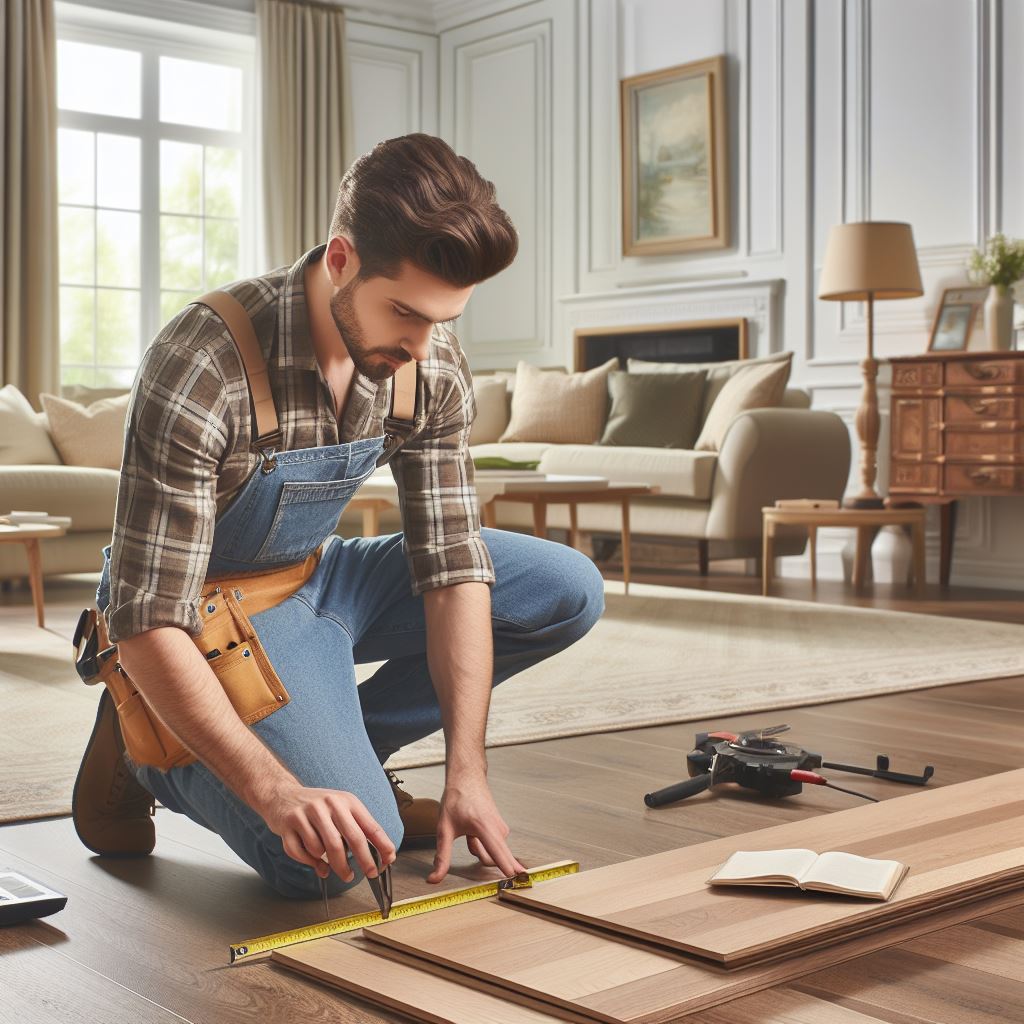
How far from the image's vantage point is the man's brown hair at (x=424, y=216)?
1.44 m

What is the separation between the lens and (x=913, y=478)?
574 cm

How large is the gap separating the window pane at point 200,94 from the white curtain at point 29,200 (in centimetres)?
92

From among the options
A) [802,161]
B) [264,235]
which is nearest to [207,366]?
[802,161]

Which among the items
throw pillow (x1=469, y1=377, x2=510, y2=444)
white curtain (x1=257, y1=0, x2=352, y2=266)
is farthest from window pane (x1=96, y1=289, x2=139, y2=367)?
throw pillow (x1=469, y1=377, x2=510, y2=444)

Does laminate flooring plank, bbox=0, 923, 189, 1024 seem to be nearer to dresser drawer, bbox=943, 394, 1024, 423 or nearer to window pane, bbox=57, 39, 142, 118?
dresser drawer, bbox=943, 394, 1024, 423

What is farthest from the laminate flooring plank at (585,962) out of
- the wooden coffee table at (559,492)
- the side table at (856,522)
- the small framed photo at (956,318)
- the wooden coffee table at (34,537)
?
the small framed photo at (956,318)

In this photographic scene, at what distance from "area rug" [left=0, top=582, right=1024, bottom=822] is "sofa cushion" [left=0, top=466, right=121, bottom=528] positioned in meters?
1.17

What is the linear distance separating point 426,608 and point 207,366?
1.44ft

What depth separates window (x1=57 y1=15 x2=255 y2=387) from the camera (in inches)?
310

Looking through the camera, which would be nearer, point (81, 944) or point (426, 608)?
point (81, 944)

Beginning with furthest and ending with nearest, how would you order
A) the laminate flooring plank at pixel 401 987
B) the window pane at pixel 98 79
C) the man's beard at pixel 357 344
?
Answer: 1. the window pane at pixel 98 79
2. the man's beard at pixel 357 344
3. the laminate flooring plank at pixel 401 987

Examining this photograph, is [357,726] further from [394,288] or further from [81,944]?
[394,288]

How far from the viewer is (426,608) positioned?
1.79 meters

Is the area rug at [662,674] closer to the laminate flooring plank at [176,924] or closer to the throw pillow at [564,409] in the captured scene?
the laminate flooring plank at [176,924]
